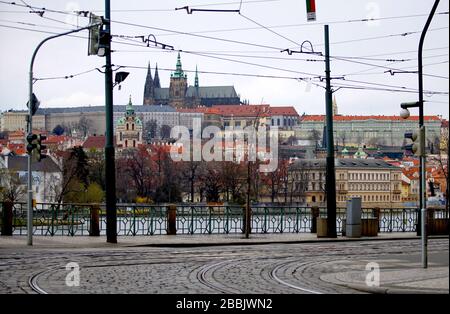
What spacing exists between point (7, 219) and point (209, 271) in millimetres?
12176

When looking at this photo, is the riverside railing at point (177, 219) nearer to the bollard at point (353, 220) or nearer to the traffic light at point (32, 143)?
the traffic light at point (32, 143)

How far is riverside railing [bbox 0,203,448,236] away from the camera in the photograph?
28.6 m

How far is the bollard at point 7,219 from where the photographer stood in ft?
85.2

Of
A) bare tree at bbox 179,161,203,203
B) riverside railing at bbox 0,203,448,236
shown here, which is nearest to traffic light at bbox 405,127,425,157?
riverside railing at bbox 0,203,448,236

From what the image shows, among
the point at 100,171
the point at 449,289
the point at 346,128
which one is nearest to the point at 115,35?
the point at 449,289

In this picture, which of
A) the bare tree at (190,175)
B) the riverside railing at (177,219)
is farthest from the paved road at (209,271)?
the bare tree at (190,175)

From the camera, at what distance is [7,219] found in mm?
26438

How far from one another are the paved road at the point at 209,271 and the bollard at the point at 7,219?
4633mm

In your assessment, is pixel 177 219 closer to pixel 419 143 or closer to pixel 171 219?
pixel 171 219

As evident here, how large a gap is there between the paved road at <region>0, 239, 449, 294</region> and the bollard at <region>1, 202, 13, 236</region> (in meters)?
4.63

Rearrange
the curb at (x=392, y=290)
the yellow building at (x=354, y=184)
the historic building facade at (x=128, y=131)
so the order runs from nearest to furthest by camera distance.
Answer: the curb at (x=392, y=290), the yellow building at (x=354, y=184), the historic building facade at (x=128, y=131)

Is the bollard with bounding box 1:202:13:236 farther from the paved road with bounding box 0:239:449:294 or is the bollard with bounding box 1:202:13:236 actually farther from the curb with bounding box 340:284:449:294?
the curb with bounding box 340:284:449:294

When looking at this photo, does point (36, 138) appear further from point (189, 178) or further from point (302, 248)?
point (189, 178)
